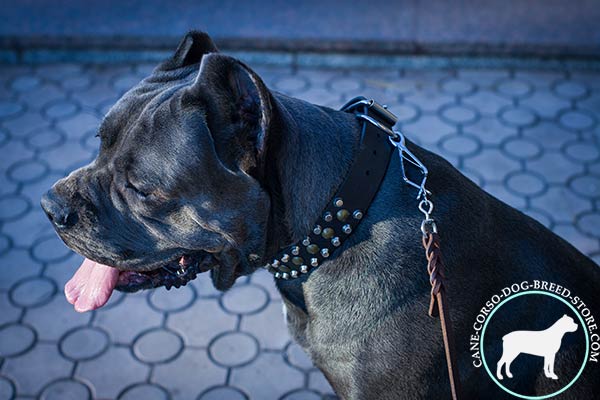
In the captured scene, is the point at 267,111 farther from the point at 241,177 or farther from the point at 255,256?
the point at 255,256

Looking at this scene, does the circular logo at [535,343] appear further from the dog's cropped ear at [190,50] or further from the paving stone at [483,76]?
the paving stone at [483,76]

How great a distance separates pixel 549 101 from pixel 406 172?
12.7 ft

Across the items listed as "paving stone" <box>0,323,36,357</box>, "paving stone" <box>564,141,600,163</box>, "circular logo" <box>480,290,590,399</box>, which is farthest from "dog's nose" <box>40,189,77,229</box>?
"paving stone" <box>564,141,600,163</box>

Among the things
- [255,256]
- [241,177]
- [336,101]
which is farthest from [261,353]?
[336,101]

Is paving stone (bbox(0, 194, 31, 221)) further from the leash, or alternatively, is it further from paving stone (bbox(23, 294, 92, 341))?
the leash

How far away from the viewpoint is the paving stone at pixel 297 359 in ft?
13.5

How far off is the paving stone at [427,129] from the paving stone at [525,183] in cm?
66

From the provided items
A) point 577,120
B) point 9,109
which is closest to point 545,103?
point 577,120

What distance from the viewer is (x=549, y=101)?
19.8 feet

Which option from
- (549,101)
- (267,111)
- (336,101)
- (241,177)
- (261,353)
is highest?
(267,111)

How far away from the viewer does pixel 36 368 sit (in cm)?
411

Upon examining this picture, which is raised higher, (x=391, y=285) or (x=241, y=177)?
(x=241, y=177)

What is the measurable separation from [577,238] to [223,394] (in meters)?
2.47

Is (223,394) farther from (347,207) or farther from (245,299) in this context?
(347,207)
